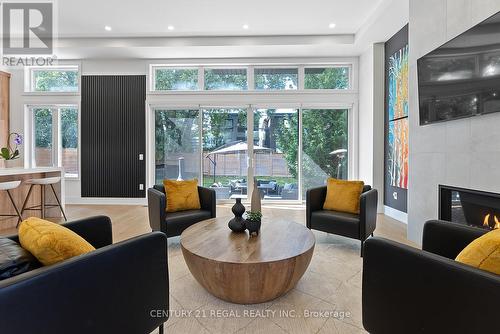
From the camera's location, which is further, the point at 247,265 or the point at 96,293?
the point at 247,265

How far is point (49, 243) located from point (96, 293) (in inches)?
12.9

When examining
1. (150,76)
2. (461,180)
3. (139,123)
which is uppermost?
(150,76)

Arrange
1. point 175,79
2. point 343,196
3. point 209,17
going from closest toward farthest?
point 343,196
point 209,17
point 175,79

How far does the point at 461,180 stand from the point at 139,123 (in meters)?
5.80

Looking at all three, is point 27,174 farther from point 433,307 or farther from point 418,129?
point 418,129

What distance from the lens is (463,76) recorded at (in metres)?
2.50

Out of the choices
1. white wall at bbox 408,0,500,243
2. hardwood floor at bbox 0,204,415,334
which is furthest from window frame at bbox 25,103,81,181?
white wall at bbox 408,0,500,243

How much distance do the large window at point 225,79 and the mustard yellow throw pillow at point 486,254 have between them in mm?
5309

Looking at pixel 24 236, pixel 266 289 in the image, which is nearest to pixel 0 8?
pixel 24 236

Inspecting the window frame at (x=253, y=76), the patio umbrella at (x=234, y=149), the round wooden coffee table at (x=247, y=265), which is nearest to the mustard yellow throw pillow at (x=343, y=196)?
the round wooden coffee table at (x=247, y=265)

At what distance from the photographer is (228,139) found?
599 centimetres

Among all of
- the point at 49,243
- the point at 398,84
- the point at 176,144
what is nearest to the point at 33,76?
the point at 176,144

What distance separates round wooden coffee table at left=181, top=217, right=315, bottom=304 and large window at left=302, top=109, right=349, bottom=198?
382 centimetres

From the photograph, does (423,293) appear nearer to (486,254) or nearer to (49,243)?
(486,254)
